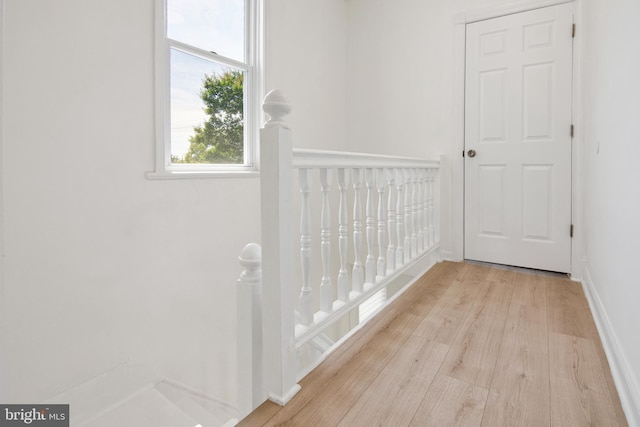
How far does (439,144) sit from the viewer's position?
313 cm

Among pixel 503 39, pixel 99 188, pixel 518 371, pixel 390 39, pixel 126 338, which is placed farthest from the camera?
pixel 390 39

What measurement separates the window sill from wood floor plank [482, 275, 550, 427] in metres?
1.81

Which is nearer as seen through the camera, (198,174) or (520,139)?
(198,174)

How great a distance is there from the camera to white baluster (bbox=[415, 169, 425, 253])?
2.63m

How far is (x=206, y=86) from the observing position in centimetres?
234

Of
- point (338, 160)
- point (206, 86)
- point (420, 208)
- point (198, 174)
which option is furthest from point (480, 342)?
point (206, 86)

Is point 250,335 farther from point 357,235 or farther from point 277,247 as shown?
point 357,235

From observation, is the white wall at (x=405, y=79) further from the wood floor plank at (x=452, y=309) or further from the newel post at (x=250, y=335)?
the newel post at (x=250, y=335)

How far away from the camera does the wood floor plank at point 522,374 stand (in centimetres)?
117

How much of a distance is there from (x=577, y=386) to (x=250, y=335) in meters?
1.20

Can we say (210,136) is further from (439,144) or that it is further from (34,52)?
(439,144)

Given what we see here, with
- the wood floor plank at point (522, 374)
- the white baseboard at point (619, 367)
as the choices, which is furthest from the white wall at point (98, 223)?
the white baseboard at point (619, 367)

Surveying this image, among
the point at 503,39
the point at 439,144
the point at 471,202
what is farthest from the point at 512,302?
the point at 503,39

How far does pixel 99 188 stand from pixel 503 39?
9.85ft
